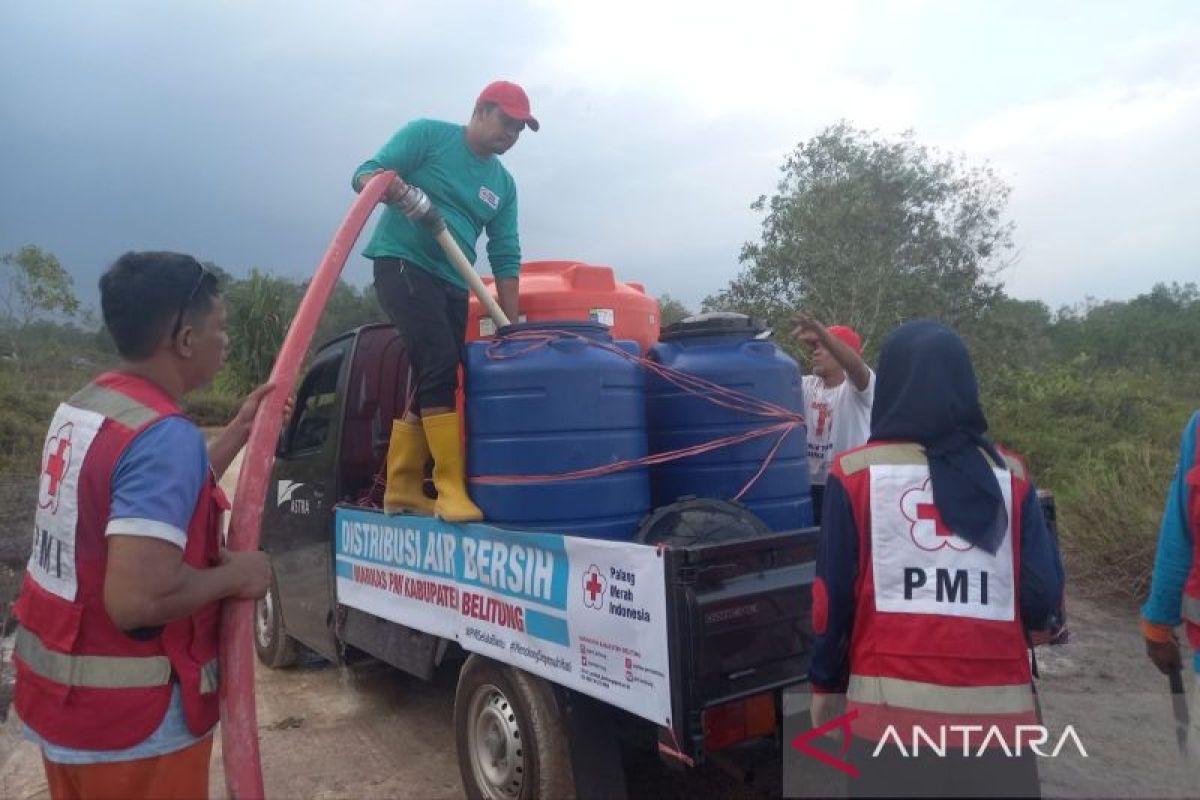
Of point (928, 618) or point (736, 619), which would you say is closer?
point (928, 618)

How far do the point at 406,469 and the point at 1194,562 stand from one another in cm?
262

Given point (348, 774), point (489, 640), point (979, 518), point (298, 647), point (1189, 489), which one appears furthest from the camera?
point (298, 647)

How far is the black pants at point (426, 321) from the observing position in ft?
10.5

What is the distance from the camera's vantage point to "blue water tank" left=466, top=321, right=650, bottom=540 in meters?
2.99

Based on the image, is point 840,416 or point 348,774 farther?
point 840,416

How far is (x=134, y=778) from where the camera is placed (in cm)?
171

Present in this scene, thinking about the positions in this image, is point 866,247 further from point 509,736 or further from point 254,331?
point 254,331

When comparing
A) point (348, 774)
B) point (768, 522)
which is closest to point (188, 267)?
point (768, 522)

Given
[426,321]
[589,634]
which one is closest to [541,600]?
[589,634]

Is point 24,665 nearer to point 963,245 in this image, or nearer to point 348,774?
point 348,774

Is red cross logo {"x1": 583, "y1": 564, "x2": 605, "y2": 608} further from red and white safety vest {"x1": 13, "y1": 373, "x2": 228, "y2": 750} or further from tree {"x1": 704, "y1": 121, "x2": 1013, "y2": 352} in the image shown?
tree {"x1": 704, "y1": 121, "x2": 1013, "y2": 352}

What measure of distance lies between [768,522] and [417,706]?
89.0 inches

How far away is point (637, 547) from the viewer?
2.41 metres

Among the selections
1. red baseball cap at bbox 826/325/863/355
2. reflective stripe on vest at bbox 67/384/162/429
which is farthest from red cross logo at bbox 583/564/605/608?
red baseball cap at bbox 826/325/863/355
